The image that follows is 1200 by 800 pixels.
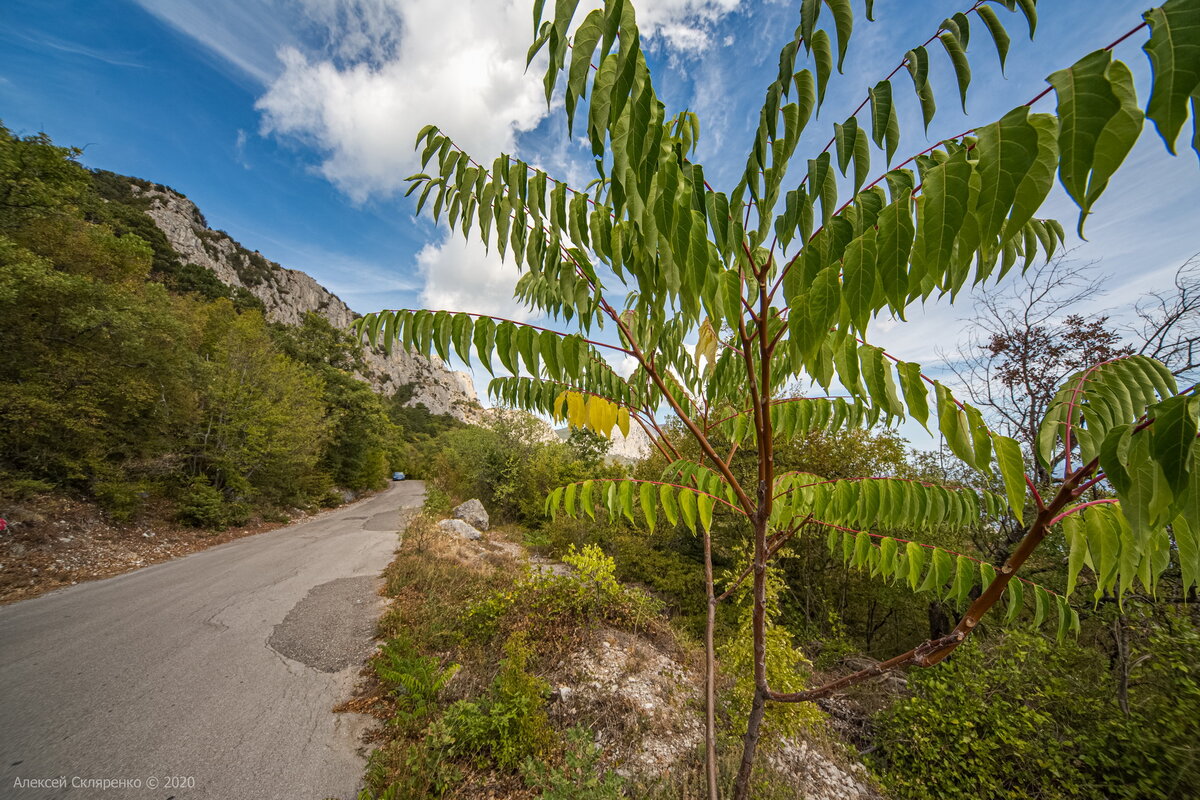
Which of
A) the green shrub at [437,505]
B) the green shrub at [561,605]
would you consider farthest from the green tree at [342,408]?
the green shrub at [561,605]

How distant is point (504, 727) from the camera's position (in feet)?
12.2

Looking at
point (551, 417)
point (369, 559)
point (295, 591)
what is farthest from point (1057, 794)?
point (369, 559)

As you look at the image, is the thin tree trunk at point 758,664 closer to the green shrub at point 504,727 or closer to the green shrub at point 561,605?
the green shrub at point 504,727

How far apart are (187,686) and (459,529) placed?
8202mm

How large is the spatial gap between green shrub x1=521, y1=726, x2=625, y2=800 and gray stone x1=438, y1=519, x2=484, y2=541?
942 cm

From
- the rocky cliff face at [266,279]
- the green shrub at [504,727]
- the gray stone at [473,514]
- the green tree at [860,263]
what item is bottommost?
the gray stone at [473,514]

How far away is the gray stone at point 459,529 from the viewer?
40.1 feet

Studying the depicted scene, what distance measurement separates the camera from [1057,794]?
349 centimetres

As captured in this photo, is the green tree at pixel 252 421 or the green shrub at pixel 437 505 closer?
the green tree at pixel 252 421

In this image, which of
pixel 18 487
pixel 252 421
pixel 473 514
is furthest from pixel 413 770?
pixel 252 421

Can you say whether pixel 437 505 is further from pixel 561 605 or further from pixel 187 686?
pixel 187 686

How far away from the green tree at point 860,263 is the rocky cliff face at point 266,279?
34127 millimetres

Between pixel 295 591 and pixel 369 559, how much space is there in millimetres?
2433

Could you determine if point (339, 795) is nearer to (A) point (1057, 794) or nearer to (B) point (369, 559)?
(A) point (1057, 794)
